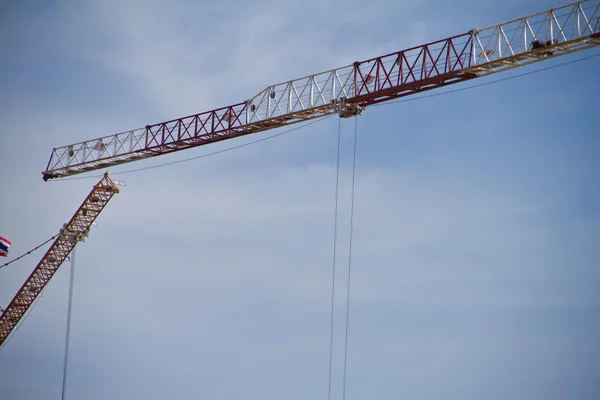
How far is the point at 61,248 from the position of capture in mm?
123562

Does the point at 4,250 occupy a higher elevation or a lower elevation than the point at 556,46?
lower

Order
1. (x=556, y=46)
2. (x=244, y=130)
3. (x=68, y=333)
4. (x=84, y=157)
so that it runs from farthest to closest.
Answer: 1. (x=84, y=157)
2. (x=68, y=333)
3. (x=244, y=130)
4. (x=556, y=46)

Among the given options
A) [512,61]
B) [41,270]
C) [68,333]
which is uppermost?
[512,61]

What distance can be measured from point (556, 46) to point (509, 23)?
471cm

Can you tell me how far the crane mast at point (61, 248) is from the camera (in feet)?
393

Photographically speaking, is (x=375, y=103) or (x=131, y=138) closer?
(x=375, y=103)

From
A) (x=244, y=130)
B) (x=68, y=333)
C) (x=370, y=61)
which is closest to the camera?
(x=370, y=61)

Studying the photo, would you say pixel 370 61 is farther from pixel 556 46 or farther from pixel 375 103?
pixel 556 46

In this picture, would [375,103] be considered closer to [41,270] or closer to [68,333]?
[68,333]

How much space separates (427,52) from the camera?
83062 mm

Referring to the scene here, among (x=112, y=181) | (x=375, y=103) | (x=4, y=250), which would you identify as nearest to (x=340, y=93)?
(x=375, y=103)

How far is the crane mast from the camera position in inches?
4712

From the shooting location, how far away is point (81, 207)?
120938 millimetres

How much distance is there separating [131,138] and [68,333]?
26.1m
